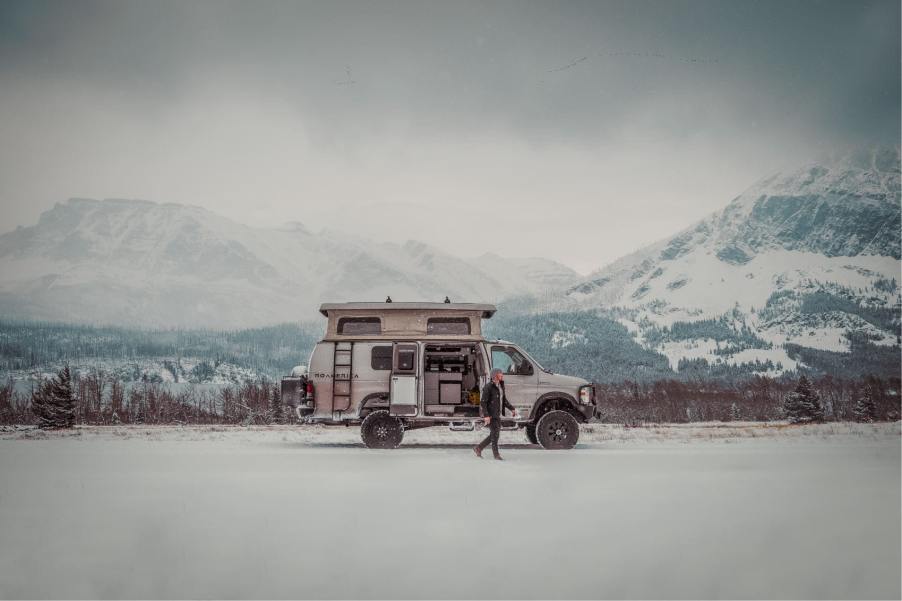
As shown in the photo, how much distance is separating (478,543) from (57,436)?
22011 mm

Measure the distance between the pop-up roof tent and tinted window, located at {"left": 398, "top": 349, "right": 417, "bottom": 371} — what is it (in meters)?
0.33

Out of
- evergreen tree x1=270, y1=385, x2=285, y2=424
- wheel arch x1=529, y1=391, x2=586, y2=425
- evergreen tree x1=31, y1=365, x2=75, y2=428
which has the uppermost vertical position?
wheel arch x1=529, y1=391, x2=586, y2=425

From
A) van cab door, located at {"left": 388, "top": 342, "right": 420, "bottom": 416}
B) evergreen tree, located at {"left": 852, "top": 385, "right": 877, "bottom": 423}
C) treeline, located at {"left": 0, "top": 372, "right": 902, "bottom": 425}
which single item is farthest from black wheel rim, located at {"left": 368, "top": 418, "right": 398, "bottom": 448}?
evergreen tree, located at {"left": 852, "top": 385, "right": 877, "bottom": 423}

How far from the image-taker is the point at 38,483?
1255cm

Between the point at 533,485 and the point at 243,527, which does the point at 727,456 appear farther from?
the point at 243,527

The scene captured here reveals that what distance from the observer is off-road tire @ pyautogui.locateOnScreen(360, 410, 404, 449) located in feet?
63.1

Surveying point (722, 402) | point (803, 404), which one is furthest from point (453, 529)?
point (722, 402)

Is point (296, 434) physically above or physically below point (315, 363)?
below

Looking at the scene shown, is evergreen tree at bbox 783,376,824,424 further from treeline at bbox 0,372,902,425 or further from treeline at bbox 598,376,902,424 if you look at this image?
treeline at bbox 598,376,902,424

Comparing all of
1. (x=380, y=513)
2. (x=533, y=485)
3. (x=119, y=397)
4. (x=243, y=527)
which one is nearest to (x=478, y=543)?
(x=380, y=513)

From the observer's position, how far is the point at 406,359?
19109mm

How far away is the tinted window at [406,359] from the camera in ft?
62.6

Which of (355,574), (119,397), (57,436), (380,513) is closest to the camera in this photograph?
(355,574)

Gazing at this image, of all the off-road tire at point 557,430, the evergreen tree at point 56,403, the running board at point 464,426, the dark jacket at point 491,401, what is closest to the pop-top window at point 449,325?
the running board at point 464,426
